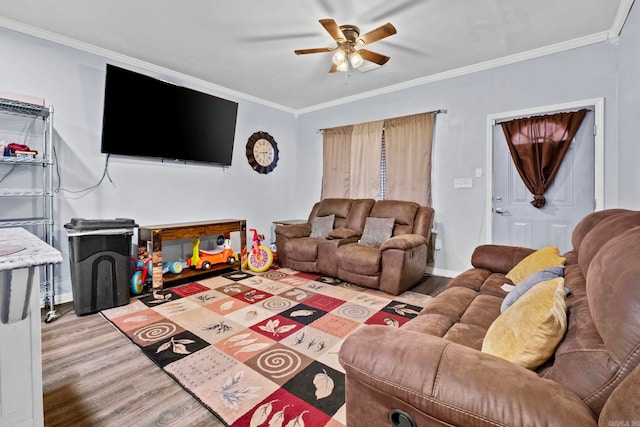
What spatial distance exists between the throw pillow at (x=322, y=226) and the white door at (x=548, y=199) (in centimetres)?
208

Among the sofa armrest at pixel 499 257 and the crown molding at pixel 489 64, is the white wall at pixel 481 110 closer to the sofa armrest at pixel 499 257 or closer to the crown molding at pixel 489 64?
the crown molding at pixel 489 64

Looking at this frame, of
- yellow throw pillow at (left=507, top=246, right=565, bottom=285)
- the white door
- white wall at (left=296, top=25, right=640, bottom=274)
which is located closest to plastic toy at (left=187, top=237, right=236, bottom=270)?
white wall at (left=296, top=25, right=640, bottom=274)

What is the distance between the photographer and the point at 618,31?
267cm

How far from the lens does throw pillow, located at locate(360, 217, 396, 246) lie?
3719 mm

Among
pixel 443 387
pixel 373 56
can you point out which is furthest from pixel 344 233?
pixel 443 387

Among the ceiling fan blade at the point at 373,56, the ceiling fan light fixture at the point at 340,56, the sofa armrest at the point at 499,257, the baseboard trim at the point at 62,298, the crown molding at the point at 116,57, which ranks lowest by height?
the baseboard trim at the point at 62,298

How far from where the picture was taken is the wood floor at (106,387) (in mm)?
1435

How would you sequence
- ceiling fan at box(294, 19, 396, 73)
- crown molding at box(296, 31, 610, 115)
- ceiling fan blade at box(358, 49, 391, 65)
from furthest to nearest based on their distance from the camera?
crown molding at box(296, 31, 610, 115) < ceiling fan blade at box(358, 49, 391, 65) < ceiling fan at box(294, 19, 396, 73)

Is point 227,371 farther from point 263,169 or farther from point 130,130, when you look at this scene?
point 263,169

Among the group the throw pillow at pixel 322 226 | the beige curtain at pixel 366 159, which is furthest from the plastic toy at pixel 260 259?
the beige curtain at pixel 366 159

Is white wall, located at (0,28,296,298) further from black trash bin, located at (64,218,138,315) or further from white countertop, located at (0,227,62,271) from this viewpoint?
white countertop, located at (0,227,62,271)

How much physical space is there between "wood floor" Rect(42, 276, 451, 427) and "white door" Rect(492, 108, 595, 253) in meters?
3.53

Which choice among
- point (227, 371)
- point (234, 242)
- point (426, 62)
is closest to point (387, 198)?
point (426, 62)

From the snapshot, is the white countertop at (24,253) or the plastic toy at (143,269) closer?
the white countertop at (24,253)
